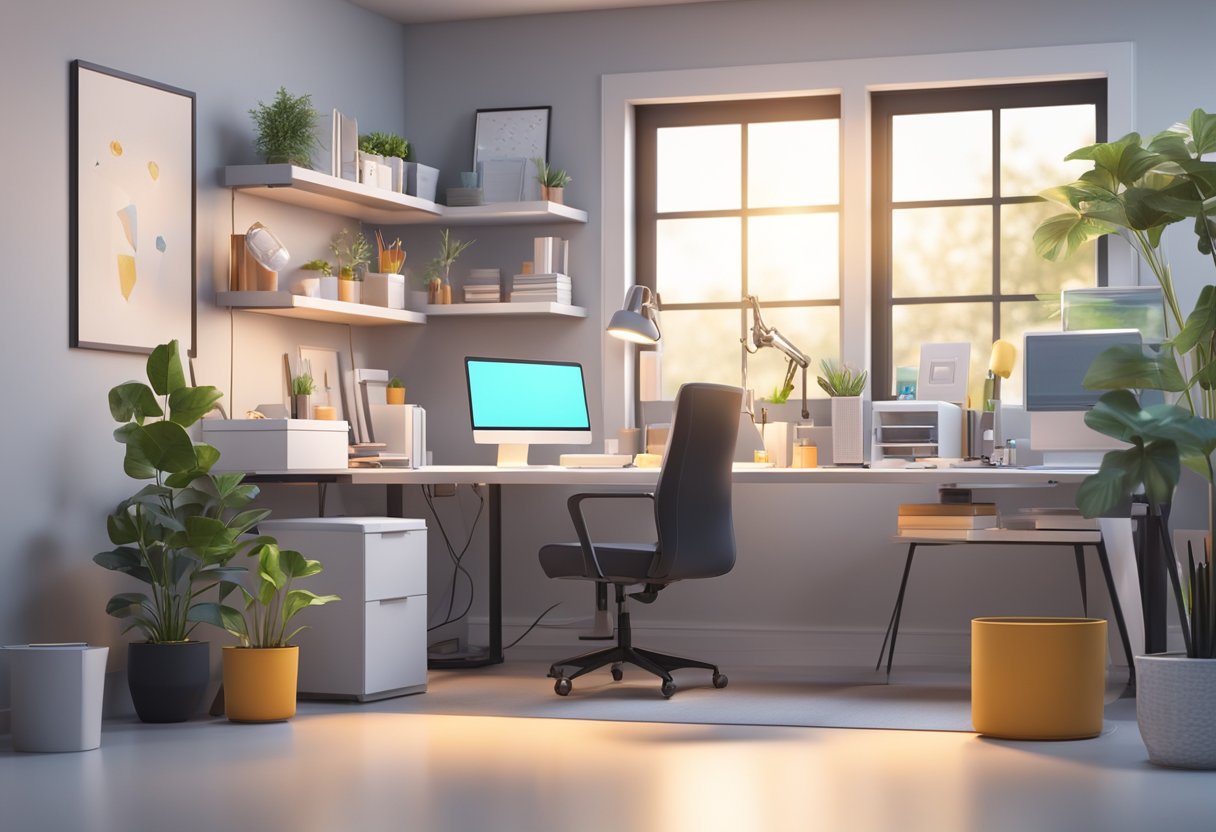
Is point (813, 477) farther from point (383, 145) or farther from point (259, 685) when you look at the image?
point (383, 145)

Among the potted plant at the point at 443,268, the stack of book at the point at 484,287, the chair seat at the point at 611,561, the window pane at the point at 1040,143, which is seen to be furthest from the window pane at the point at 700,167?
the chair seat at the point at 611,561

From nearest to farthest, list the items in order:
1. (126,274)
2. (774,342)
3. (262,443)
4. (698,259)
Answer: (126,274)
(262,443)
(774,342)
(698,259)

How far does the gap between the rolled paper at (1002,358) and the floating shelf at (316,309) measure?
2.25m

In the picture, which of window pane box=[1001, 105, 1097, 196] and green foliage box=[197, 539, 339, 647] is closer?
green foliage box=[197, 539, 339, 647]

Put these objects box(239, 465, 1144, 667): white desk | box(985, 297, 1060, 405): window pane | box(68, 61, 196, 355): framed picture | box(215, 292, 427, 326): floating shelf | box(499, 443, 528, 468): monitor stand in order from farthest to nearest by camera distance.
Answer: box(985, 297, 1060, 405): window pane
box(499, 443, 528, 468): monitor stand
box(215, 292, 427, 326): floating shelf
box(239, 465, 1144, 667): white desk
box(68, 61, 196, 355): framed picture

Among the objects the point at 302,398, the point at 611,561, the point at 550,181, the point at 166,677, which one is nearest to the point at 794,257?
the point at 550,181

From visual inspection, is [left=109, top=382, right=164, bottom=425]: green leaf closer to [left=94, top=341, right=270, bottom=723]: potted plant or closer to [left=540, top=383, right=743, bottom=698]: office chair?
[left=94, top=341, right=270, bottom=723]: potted plant

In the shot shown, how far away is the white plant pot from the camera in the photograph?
5.52m

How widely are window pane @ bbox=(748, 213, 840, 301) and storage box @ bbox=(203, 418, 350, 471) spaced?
210 centimetres

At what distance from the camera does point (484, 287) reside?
6.21 metres

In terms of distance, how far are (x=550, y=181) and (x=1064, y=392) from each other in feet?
7.38

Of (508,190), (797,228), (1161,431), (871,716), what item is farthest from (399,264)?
(1161,431)

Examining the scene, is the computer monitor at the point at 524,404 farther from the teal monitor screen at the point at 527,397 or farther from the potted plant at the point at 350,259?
the potted plant at the point at 350,259

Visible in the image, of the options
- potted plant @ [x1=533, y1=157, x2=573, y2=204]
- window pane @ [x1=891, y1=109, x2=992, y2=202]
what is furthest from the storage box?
window pane @ [x1=891, y1=109, x2=992, y2=202]
